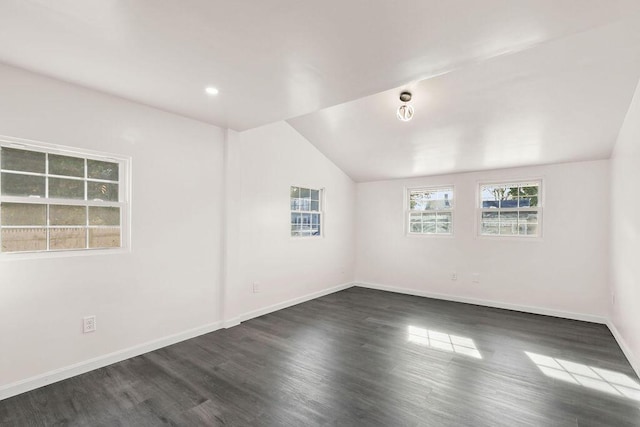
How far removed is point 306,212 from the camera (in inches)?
204

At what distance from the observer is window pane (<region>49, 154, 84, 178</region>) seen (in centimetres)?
256

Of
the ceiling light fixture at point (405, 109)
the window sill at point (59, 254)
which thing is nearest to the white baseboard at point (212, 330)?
the window sill at point (59, 254)

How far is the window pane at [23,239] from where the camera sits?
2324 millimetres

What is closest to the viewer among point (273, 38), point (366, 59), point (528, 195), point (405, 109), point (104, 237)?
point (273, 38)

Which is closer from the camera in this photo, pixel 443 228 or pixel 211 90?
pixel 211 90

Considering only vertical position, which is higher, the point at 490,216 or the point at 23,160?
the point at 23,160

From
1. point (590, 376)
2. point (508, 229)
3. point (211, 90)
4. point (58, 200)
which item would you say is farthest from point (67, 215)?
point (508, 229)

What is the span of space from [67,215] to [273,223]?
2.39 m

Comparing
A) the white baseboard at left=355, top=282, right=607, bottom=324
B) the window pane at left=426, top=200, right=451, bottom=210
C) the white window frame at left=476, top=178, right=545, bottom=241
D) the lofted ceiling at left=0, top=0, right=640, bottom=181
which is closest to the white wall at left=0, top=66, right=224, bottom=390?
the lofted ceiling at left=0, top=0, right=640, bottom=181

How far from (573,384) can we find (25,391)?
14.1ft

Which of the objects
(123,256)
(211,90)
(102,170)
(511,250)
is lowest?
(511,250)

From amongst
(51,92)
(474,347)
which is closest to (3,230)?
(51,92)

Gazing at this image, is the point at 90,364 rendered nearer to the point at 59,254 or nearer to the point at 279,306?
the point at 59,254

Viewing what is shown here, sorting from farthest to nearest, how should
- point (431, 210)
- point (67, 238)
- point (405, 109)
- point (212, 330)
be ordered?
point (431, 210), point (212, 330), point (405, 109), point (67, 238)
